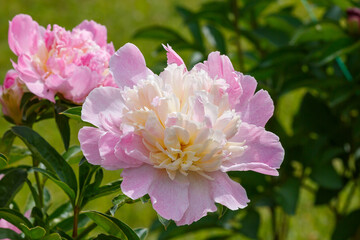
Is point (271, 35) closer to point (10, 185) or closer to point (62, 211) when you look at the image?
point (62, 211)

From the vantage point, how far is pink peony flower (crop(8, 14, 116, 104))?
94 centimetres

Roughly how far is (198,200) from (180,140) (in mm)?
78

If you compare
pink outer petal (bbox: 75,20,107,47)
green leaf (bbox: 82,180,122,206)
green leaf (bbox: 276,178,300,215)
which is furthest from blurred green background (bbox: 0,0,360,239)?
green leaf (bbox: 82,180,122,206)

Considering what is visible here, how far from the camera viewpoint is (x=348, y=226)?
1.83 m

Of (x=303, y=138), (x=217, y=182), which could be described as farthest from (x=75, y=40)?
(x=303, y=138)

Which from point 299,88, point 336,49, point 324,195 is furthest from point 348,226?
point 336,49

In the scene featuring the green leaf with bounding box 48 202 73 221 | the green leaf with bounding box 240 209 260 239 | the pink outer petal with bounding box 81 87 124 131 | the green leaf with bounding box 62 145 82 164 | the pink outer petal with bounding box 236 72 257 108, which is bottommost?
the green leaf with bounding box 240 209 260 239

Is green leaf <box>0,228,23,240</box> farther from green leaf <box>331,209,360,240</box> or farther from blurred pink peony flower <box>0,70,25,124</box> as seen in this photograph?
green leaf <box>331,209,360,240</box>

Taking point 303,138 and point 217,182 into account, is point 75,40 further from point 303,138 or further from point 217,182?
point 303,138

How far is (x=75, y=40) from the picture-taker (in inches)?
39.3

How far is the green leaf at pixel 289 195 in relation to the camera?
1632 millimetres

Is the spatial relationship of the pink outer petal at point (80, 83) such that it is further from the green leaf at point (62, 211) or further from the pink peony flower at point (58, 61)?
the green leaf at point (62, 211)

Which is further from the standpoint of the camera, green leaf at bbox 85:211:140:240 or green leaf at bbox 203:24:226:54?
green leaf at bbox 203:24:226:54

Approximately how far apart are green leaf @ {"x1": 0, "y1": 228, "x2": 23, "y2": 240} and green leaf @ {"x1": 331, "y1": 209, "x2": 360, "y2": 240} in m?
1.14
